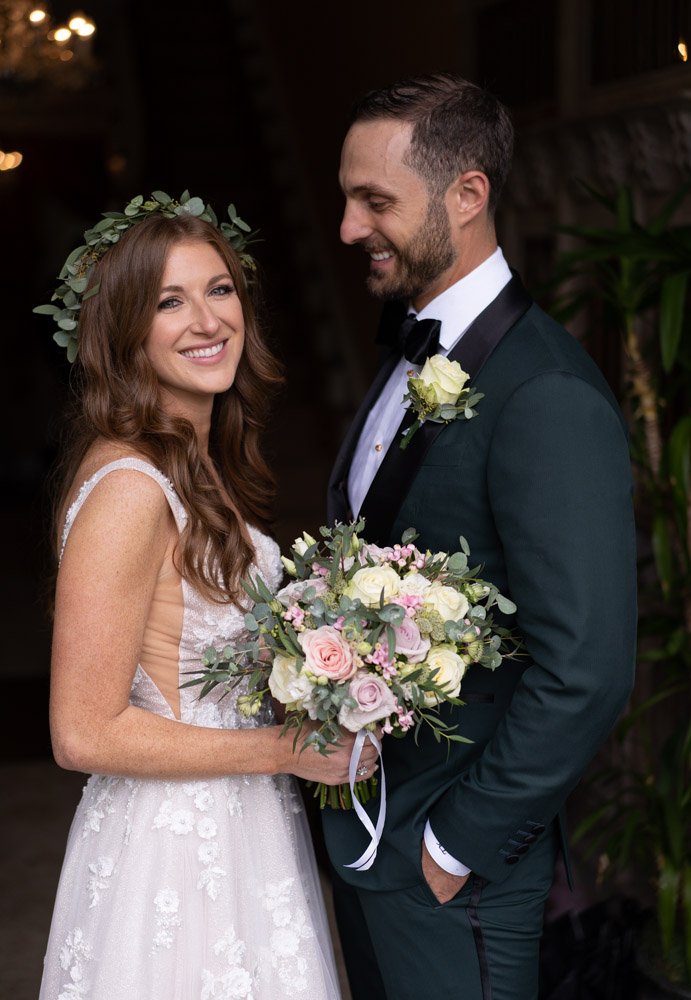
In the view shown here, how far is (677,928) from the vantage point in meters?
2.71

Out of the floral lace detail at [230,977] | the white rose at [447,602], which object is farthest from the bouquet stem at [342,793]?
the white rose at [447,602]

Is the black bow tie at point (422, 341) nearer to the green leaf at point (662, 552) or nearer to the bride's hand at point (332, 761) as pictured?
the bride's hand at point (332, 761)

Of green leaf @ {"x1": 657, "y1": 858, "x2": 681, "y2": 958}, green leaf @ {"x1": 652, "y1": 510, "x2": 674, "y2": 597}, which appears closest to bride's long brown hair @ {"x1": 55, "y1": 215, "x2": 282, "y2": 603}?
green leaf @ {"x1": 652, "y1": 510, "x2": 674, "y2": 597}

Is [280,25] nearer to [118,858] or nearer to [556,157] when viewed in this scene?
[556,157]

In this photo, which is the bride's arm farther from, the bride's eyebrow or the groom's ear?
the groom's ear

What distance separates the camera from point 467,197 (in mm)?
1896

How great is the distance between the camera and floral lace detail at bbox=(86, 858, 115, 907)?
1737 millimetres

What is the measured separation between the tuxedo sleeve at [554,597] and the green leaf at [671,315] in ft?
2.21

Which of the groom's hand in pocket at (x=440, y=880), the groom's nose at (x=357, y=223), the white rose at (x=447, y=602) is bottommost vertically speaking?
the groom's hand in pocket at (x=440, y=880)

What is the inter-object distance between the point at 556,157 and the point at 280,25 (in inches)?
206

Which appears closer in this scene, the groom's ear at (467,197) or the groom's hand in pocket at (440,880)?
the groom's hand in pocket at (440,880)

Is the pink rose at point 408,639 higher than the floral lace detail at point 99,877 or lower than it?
higher

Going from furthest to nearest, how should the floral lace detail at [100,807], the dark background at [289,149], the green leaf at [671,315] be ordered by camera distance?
1. the dark background at [289,149]
2. the green leaf at [671,315]
3. the floral lace detail at [100,807]

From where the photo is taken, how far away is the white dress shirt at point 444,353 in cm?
187
